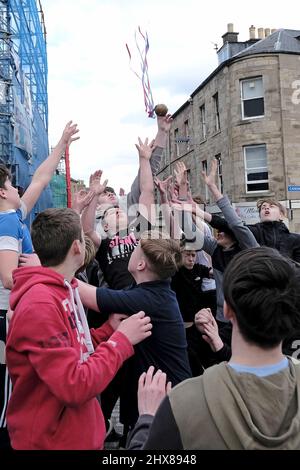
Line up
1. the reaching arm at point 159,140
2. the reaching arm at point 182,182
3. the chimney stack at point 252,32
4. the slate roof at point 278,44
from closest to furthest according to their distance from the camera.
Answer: the reaching arm at point 159,140 → the reaching arm at point 182,182 → the slate roof at point 278,44 → the chimney stack at point 252,32

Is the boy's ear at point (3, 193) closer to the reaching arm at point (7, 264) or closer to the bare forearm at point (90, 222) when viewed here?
the reaching arm at point (7, 264)

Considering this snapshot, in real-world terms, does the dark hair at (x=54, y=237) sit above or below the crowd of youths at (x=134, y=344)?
above

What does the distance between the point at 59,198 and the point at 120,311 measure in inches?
888

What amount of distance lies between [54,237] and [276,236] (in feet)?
8.68

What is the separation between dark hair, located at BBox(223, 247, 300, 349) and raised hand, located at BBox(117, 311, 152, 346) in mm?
741

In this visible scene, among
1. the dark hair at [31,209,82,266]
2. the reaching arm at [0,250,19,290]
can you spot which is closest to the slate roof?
the reaching arm at [0,250,19,290]

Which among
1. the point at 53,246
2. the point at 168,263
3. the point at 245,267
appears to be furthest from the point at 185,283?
the point at 245,267

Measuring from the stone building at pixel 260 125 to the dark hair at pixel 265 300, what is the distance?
1885cm

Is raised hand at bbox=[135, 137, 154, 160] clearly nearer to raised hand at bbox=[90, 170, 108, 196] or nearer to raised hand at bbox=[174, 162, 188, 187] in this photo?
raised hand at bbox=[90, 170, 108, 196]

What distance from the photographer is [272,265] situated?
130 cm

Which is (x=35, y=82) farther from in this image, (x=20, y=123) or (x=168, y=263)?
(x=168, y=263)

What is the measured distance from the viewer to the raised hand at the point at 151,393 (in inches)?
62.5

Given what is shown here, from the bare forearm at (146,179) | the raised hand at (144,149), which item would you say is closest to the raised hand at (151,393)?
the bare forearm at (146,179)

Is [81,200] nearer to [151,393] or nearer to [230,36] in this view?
[151,393]
